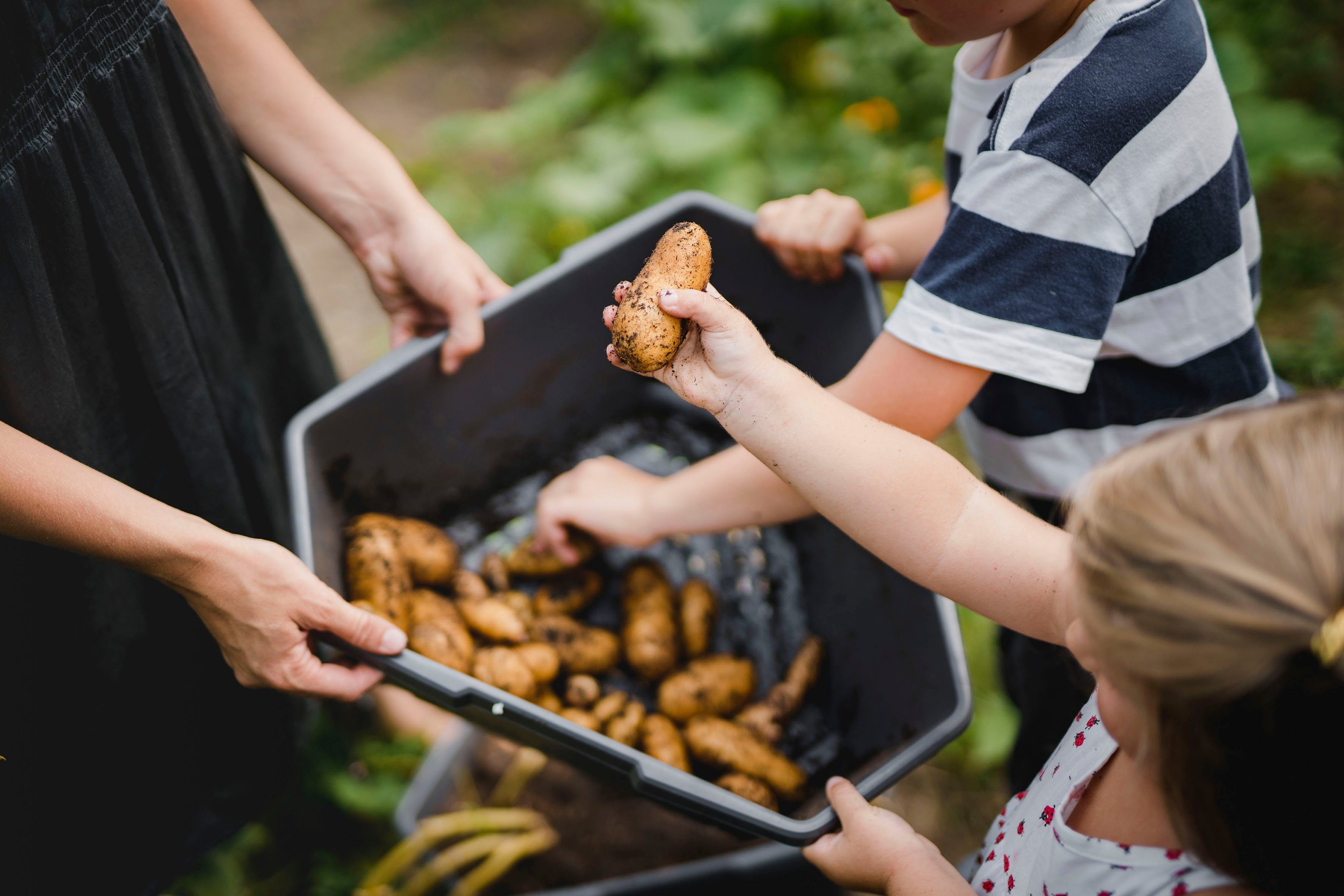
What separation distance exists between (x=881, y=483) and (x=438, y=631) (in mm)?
742

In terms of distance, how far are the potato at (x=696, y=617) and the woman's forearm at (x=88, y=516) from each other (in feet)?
2.51

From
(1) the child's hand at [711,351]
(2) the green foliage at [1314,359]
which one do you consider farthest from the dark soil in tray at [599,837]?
(2) the green foliage at [1314,359]

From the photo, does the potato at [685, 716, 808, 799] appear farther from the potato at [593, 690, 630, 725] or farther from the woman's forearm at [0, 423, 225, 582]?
the woman's forearm at [0, 423, 225, 582]

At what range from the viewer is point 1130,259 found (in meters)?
0.85

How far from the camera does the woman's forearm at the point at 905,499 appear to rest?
2.71 ft

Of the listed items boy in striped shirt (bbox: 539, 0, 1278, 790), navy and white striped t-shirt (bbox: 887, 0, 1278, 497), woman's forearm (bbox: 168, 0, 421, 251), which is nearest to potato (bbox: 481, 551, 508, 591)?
boy in striped shirt (bbox: 539, 0, 1278, 790)

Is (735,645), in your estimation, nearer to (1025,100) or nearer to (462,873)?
(462,873)

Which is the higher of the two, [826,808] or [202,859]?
[826,808]

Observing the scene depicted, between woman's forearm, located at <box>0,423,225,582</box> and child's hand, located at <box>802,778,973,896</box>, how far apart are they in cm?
79

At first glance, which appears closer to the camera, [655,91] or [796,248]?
[796,248]

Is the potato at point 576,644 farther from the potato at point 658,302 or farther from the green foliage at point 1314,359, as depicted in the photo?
the green foliage at point 1314,359

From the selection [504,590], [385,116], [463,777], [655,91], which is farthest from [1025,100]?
[385,116]

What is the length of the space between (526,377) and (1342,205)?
2.71 m

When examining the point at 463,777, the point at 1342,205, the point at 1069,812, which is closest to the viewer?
the point at 1069,812
